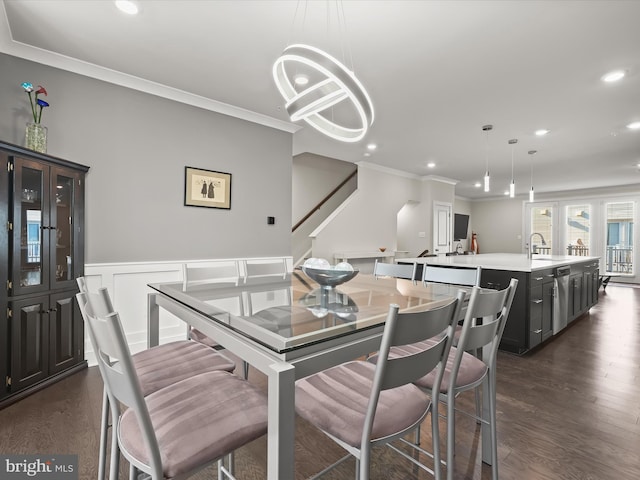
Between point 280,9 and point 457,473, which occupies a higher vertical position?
point 280,9

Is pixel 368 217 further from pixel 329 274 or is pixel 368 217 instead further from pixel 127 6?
pixel 127 6

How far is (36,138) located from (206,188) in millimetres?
1390

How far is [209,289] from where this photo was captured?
183 centimetres

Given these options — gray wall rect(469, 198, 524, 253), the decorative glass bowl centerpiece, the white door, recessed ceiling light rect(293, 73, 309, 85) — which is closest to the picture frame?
recessed ceiling light rect(293, 73, 309, 85)

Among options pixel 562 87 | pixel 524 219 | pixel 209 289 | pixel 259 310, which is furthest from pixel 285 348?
pixel 524 219

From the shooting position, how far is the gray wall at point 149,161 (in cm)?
264

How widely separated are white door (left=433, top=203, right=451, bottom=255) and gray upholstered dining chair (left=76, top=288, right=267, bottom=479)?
6.94m

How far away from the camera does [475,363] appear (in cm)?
148

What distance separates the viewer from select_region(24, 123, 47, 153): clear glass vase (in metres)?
2.37

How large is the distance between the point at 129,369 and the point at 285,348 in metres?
0.41

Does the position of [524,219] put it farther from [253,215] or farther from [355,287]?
[355,287]

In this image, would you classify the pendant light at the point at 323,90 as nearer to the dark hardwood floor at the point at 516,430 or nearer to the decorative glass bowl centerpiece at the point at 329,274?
the decorative glass bowl centerpiece at the point at 329,274

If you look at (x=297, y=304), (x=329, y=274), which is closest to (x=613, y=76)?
(x=329, y=274)

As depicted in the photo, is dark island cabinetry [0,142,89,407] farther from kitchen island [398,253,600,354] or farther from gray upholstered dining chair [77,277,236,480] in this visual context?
kitchen island [398,253,600,354]
